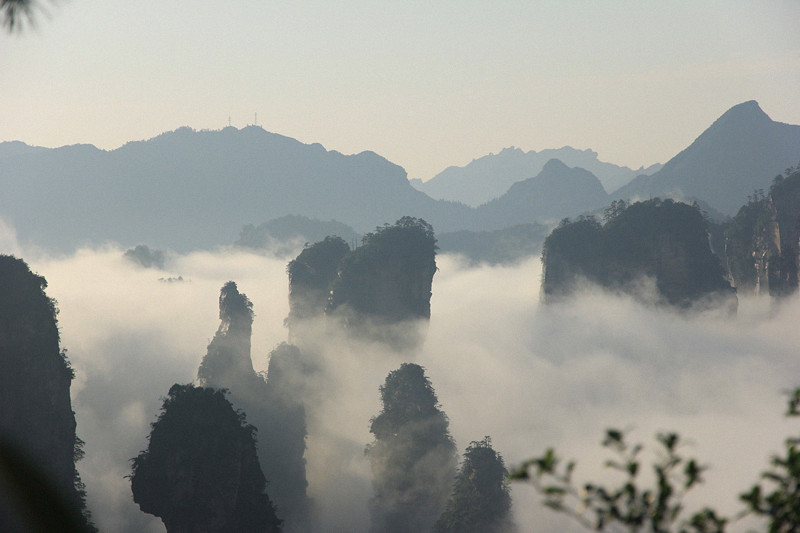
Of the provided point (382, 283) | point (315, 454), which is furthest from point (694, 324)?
point (315, 454)

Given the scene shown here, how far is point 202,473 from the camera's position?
38844 millimetres

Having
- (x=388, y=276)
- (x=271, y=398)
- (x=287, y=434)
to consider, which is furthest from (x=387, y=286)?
(x=287, y=434)

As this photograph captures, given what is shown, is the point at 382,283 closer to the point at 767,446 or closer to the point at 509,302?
the point at 767,446

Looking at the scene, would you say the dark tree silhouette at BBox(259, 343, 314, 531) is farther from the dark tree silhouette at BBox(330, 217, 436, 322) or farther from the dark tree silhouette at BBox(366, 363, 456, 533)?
the dark tree silhouette at BBox(366, 363, 456, 533)

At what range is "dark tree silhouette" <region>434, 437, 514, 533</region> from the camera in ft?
158

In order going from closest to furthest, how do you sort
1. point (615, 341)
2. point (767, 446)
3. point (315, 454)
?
point (315, 454), point (767, 446), point (615, 341)

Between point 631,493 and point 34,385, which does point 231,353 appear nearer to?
point 34,385

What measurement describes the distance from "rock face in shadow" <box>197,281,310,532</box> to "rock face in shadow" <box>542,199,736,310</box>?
133 feet

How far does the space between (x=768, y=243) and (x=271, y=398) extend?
221 feet

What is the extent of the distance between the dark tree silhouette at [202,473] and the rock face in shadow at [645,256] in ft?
214

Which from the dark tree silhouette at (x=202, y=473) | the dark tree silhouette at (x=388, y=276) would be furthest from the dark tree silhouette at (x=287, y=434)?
the dark tree silhouette at (x=202, y=473)

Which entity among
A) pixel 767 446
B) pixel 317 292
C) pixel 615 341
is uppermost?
pixel 317 292

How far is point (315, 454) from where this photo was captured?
2960 inches

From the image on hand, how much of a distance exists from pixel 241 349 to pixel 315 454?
11.6 meters
